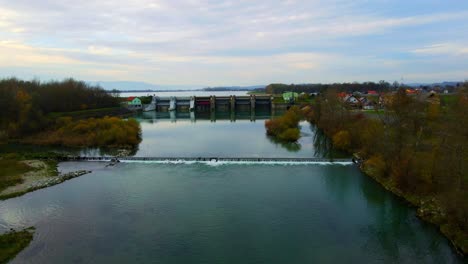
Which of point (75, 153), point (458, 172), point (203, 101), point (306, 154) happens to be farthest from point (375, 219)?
point (203, 101)

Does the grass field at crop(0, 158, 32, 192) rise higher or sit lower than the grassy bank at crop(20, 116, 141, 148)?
lower

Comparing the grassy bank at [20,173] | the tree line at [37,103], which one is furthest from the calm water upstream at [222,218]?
the tree line at [37,103]

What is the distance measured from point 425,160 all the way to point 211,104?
4789 centimetres

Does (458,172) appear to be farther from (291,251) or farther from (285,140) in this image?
(285,140)

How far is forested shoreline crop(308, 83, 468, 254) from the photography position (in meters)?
10.5

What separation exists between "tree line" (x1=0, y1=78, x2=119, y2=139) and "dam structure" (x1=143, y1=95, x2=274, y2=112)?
10.8 m

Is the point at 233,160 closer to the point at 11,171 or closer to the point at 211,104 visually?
the point at 11,171

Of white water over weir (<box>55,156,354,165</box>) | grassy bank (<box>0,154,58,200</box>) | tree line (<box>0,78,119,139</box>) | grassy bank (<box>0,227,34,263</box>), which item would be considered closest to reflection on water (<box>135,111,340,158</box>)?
white water over weir (<box>55,156,354,165</box>)

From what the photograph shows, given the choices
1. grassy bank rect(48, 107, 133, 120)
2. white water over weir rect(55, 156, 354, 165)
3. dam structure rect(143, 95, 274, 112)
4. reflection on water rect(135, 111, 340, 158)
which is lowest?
white water over weir rect(55, 156, 354, 165)

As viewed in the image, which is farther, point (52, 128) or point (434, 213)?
point (52, 128)

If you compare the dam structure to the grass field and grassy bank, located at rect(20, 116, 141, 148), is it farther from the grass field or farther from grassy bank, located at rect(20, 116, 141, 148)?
the grass field

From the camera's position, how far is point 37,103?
34250 millimetres

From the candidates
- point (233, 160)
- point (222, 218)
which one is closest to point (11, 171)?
point (233, 160)

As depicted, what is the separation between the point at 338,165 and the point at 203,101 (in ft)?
147
